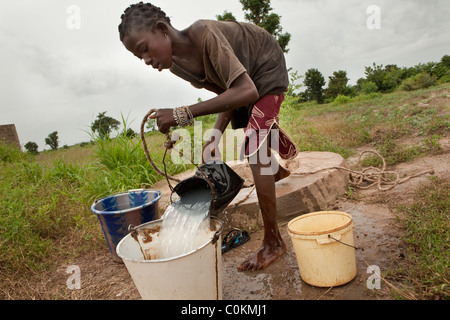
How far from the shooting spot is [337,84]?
23734 millimetres

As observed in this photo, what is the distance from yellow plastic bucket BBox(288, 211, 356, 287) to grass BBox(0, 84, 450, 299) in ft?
1.02

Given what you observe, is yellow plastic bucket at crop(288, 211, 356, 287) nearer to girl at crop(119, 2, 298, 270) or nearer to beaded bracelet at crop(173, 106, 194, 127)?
girl at crop(119, 2, 298, 270)

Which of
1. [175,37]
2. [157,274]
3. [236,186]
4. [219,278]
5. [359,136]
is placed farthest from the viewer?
[359,136]

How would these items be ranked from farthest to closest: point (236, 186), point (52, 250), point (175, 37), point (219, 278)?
1. point (52, 250)
2. point (236, 186)
3. point (175, 37)
4. point (219, 278)

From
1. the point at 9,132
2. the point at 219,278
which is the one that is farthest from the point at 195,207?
the point at 9,132

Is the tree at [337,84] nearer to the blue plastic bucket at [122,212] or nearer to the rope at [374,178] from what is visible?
the rope at [374,178]

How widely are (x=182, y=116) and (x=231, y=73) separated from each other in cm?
33

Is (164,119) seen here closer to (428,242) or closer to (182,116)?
(182,116)

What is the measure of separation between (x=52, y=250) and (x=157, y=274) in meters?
1.89

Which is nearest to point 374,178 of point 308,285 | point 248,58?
point 308,285

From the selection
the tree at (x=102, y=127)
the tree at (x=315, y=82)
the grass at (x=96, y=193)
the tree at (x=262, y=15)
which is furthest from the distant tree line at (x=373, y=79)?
the tree at (x=102, y=127)

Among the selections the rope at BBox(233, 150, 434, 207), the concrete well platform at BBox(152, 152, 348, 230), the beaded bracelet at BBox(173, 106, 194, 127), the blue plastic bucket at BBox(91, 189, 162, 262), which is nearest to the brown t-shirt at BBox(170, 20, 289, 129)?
the beaded bracelet at BBox(173, 106, 194, 127)
